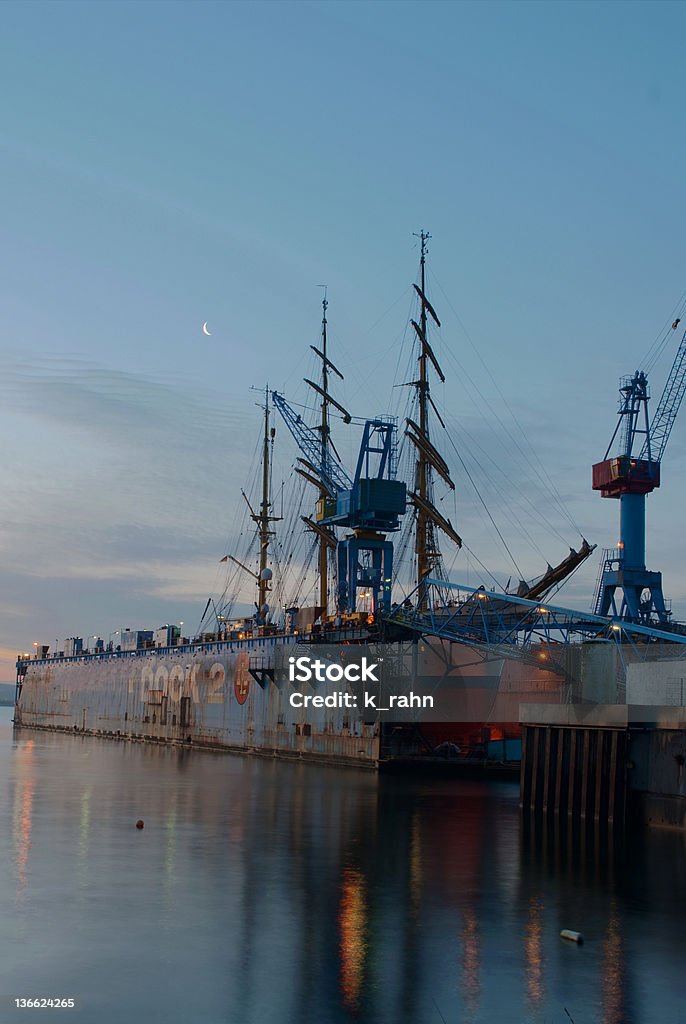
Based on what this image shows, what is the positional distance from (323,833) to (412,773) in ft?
113

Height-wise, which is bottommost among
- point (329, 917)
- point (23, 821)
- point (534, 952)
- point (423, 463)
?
point (23, 821)

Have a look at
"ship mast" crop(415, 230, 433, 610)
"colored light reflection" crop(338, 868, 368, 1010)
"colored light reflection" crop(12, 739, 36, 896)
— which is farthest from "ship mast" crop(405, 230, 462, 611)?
"colored light reflection" crop(338, 868, 368, 1010)

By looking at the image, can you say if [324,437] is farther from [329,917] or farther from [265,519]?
[329,917]

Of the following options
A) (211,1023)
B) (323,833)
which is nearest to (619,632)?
(323,833)

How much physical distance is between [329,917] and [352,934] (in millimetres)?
2240

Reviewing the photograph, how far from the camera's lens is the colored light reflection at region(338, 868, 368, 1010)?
24.0 metres

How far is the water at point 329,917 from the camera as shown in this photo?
76.1 ft

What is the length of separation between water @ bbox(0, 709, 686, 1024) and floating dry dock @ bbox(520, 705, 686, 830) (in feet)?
9.36

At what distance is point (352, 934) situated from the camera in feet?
94.9

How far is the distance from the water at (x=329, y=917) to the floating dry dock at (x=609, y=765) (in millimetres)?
2854

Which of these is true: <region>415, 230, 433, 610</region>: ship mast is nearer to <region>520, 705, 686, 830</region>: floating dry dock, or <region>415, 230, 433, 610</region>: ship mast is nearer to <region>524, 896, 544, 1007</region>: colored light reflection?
<region>520, 705, 686, 830</region>: floating dry dock

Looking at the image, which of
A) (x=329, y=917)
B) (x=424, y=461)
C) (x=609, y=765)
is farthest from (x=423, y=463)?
(x=329, y=917)

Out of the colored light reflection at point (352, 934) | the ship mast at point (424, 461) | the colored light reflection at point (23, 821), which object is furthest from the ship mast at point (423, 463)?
the colored light reflection at point (352, 934)

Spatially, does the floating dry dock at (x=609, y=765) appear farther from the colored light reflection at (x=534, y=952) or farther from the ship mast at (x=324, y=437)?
the ship mast at (x=324, y=437)
